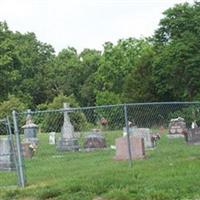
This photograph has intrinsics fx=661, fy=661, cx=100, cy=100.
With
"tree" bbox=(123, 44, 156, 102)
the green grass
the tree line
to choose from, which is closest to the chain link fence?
the green grass

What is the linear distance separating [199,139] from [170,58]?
39.4 m

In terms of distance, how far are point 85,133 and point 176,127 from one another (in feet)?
24.6

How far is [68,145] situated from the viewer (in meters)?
26.8

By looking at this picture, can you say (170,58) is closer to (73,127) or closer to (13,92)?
(13,92)

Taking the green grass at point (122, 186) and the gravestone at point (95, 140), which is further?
the gravestone at point (95, 140)

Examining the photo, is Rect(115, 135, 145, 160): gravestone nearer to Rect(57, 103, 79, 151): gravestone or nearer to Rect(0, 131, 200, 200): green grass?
Rect(0, 131, 200, 200): green grass

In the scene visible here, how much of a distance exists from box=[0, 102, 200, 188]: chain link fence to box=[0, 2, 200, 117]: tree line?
2452 centimetres

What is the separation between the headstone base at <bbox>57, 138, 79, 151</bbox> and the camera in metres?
26.6

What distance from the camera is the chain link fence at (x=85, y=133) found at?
64.9ft

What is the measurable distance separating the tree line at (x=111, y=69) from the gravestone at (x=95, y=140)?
29.0m

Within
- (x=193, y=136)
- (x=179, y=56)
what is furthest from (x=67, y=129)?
(x=179, y=56)

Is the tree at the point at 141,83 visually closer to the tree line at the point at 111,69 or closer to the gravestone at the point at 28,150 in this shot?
the tree line at the point at 111,69

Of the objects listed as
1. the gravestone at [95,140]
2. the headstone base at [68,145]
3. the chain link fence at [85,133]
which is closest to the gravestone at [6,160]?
the chain link fence at [85,133]

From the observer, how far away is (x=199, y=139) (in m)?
26.7
